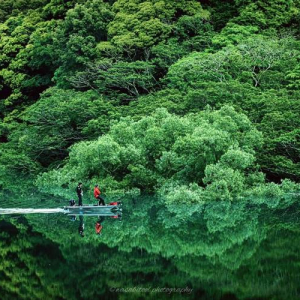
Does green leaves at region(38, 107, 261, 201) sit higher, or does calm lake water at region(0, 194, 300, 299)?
calm lake water at region(0, 194, 300, 299)

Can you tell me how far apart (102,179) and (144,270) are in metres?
16.3

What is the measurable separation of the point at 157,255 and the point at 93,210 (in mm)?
7784

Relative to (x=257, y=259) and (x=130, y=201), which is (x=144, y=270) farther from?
(x=130, y=201)

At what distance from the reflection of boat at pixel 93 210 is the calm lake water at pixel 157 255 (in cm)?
44

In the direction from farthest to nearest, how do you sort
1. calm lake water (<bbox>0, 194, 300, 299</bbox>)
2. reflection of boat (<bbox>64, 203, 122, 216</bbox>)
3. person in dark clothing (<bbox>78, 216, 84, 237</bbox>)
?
reflection of boat (<bbox>64, 203, 122, 216</bbox>)
person in dark clothing (<bbox>78, 216, 84, 237</bbox>)
calm lake water (<bbox>0, 194, 300, 299</bbox>)

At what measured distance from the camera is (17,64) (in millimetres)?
52500

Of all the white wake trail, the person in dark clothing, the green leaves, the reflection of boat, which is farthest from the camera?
the green leaves

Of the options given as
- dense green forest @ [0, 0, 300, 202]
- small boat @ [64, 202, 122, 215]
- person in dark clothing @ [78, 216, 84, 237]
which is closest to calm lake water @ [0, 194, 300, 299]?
person in dark clothing @ [78, 216, 84, 237]

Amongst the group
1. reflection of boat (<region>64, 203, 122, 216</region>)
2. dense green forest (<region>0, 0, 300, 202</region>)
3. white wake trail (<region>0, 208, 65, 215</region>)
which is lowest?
dense green forest (<region>0, 0, 300, 202</region>)

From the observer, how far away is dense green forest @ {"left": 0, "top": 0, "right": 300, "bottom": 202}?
97.6 feet

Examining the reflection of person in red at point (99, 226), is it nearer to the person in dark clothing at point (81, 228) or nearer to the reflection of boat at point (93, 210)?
the person in dark clothing at point (81, 228)

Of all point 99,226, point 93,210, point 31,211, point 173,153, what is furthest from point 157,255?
point 173,153

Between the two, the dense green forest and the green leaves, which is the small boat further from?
the green leaves

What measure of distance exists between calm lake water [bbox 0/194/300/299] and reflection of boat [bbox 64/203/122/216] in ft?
1.45
